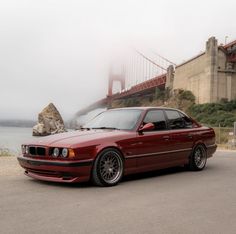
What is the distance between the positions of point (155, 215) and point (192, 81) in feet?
227

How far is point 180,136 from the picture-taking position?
844 centimetres

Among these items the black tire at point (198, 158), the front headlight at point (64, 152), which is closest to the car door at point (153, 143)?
the black tire at point (198, 158)

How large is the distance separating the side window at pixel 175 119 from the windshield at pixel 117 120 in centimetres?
77

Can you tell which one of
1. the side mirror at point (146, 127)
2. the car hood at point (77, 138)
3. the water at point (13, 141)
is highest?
the side mirror at point (146, 127)

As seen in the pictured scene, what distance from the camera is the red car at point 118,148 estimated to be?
6.61m

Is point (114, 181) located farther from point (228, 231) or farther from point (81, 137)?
point (228, 231)

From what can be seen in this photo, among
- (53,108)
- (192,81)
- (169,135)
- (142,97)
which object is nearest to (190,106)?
(192,81)

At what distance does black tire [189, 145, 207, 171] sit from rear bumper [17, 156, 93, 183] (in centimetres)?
287

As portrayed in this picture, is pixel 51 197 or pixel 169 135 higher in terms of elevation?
pixel 169 135

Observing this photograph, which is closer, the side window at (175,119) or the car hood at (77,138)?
the car hood at (77,138)

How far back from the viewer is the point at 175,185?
707 cm

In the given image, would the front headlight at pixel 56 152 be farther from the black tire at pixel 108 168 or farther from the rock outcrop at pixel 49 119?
the rock outcrop at pixel 49 119

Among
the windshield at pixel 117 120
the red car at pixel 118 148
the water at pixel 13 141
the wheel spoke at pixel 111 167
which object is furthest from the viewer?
the water at pixel 13 141

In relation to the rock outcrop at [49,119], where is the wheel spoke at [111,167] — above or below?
below
